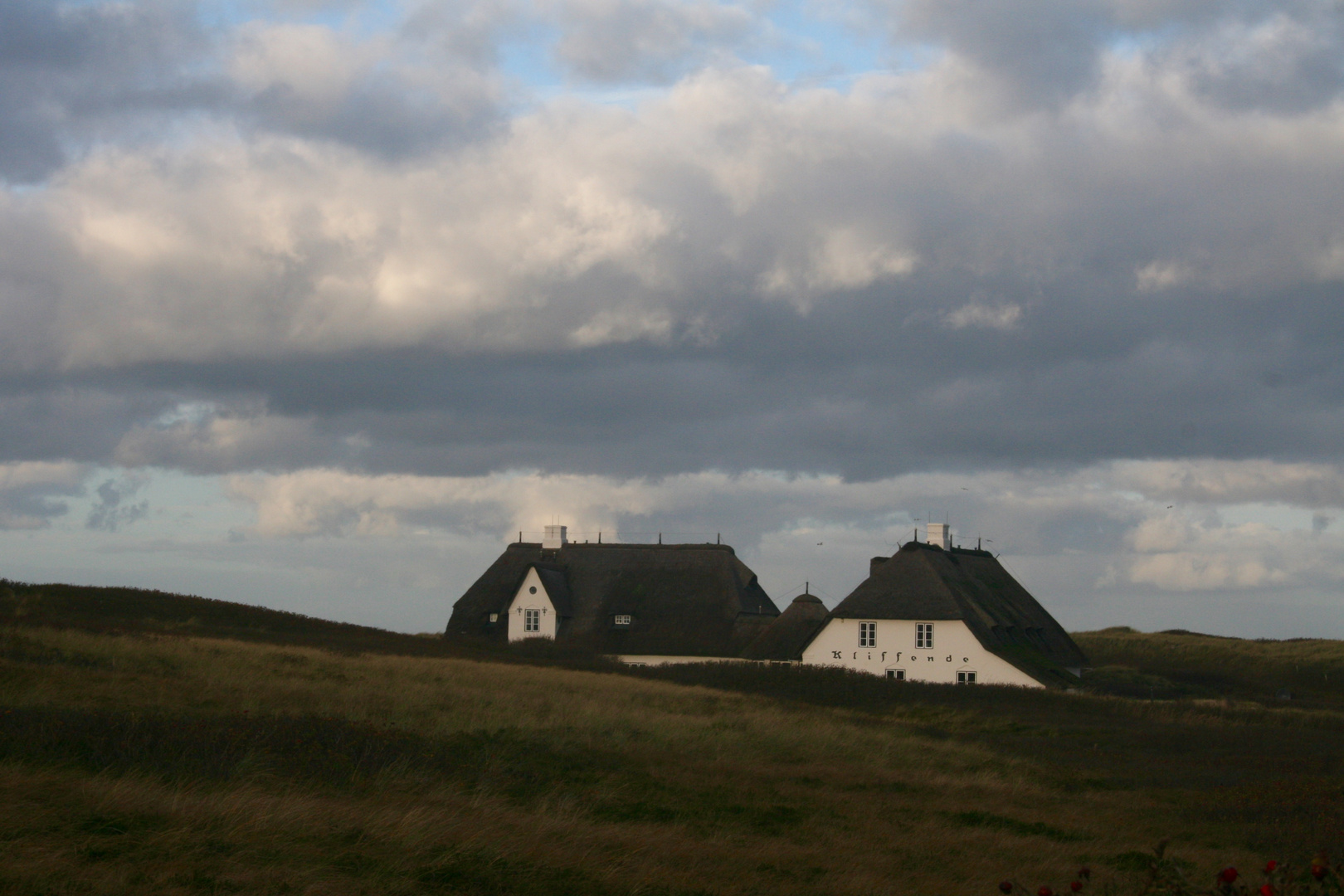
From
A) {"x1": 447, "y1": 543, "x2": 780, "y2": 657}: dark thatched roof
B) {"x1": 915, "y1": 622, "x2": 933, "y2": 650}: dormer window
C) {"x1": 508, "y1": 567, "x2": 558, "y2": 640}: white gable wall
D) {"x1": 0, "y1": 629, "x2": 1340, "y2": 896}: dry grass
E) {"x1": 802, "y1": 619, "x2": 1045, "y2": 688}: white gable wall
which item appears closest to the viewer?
{"x1": 0, "y1": 629, "x2": 1340, "y2": 896}: dry grass

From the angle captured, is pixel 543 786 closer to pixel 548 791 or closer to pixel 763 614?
pixel 548 791

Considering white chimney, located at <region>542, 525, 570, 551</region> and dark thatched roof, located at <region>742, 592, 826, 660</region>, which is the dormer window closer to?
dark thatched roof, located at <region>742, 592, 826, 660</region>

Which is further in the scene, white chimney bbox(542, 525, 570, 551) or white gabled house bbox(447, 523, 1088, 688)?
white chimney bbox(542, 525, 570, 551)

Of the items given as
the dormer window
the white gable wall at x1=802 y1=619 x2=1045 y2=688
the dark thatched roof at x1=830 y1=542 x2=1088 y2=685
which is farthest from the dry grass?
the dormer window

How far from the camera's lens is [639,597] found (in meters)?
55.1

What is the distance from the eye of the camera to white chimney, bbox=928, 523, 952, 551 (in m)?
→ 53.1

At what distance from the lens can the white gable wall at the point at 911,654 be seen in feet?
148

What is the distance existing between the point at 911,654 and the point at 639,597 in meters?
13.8

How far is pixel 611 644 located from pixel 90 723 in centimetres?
4001

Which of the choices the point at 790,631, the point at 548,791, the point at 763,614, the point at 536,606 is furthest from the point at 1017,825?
the point at 536,606

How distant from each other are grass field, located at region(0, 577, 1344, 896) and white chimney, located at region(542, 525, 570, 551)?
2859 cm

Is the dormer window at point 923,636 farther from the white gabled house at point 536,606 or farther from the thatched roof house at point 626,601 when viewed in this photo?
the white gabled house at point 536,606

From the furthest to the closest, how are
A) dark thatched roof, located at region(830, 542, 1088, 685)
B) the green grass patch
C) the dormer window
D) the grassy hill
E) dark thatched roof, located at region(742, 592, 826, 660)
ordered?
the grassy hill → dark thatched roof, located at region(742, 592, 826, 660) → the dormer window → dark thatched roof, located at region(830, 542, 1088, 685) → the green grass patch

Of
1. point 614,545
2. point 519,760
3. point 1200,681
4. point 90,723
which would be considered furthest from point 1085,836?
point 1200,681
